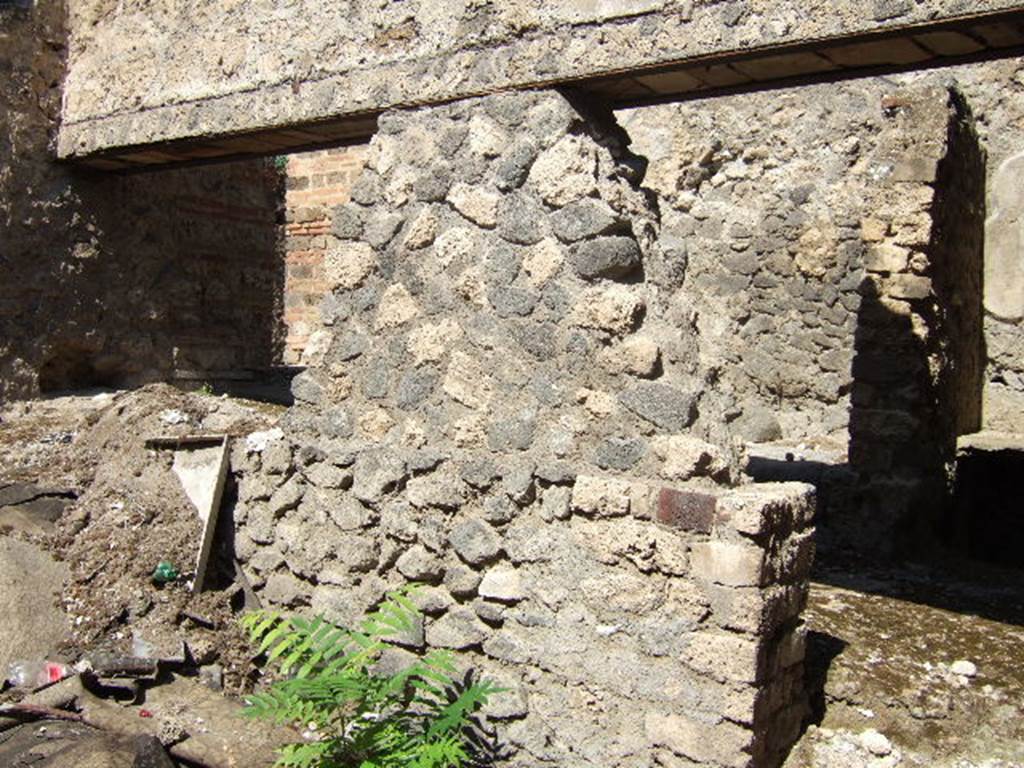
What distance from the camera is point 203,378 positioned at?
235 inches

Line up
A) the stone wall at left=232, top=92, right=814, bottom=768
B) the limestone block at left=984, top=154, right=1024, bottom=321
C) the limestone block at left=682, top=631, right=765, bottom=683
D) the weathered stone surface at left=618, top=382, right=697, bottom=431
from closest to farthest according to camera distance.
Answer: the limestone block at left=682, top=631, right=765, bottom=683 < the stone wall at left=232, top=92, right=814, bottom=768 < the weathered stone surface at left=618, top=382, right=697, bottom=431 < the limestone block at left=984, top=154, right=1024, bottom=321

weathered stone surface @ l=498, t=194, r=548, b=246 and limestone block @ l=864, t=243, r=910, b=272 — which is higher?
limestone block @ l=864, t=243, r=910, b=272

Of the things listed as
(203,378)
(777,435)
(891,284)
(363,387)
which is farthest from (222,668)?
(777,435)

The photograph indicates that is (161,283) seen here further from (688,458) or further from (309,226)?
(309,226)

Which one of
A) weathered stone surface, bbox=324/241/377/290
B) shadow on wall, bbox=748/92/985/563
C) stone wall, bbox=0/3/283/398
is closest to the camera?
weathered stone surface, bbox=324/241/377/290

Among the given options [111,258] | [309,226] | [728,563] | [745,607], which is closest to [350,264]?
[728,563]

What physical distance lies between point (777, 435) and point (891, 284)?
1956mm

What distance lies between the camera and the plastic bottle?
3.52 metres

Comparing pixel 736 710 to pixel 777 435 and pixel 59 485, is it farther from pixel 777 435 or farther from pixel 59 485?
pixel 777 435

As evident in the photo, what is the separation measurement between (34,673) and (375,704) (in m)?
1.21

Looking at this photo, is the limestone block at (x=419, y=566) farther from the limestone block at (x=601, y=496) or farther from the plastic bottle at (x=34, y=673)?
the plastic bottle at (x=34, y=673)

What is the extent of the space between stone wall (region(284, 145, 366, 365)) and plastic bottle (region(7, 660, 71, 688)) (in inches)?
243

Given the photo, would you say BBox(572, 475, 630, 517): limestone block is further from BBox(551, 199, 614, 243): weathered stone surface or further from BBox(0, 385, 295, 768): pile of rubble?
BBox(0, 385, 295, 768): pile of rubble

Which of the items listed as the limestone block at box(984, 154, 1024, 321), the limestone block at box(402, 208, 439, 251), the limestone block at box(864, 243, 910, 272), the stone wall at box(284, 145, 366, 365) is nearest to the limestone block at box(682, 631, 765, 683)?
the limestone block at box(402, 208, 439, 251)
